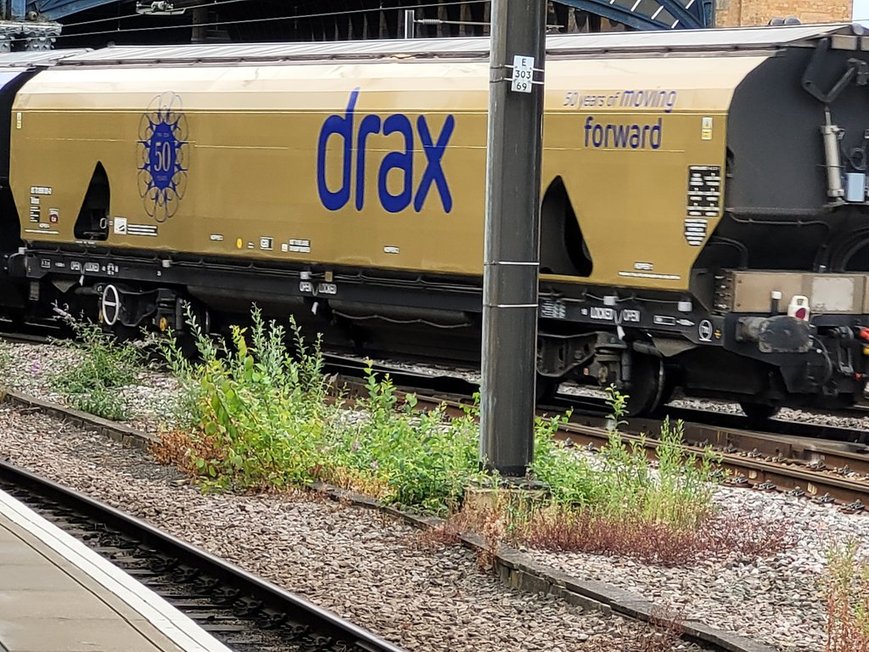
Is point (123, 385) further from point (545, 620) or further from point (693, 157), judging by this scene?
point (545, 620)

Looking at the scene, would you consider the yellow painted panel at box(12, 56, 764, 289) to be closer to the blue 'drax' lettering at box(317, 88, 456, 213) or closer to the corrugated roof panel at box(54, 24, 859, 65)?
the blue 'drax' lettering at box(317, 88, 456, 213)

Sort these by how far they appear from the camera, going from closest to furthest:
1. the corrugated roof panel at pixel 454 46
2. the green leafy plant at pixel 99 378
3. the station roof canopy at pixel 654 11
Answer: the corrugated roof panel at pixel 454 46
the green leafy plant at pixel 99 378
the station roof canopy at pixel 654 11

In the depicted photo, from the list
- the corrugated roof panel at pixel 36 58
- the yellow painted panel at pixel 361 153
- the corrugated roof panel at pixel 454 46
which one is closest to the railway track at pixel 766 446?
the yellow painted panel at pixel 361 153

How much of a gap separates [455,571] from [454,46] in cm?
918

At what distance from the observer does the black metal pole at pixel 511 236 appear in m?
9.42

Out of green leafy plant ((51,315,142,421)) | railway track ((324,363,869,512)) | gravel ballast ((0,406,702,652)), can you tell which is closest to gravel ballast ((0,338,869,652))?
gravel ballast ((0,406,702,652))

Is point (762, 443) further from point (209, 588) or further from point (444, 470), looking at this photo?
point (209, 588)

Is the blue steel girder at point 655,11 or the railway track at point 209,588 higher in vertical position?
the blue steel girder at point 655,11

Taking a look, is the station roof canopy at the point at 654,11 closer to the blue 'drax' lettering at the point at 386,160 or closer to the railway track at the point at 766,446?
the blue 'drax' lettering at the point at 386,160

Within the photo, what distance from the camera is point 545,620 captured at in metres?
7.61

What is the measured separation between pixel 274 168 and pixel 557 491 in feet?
29.1

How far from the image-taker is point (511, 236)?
31.2ft

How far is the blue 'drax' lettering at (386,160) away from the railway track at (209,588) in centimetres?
615

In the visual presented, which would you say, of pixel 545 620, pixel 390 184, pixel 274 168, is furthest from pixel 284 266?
pixel 545 620
